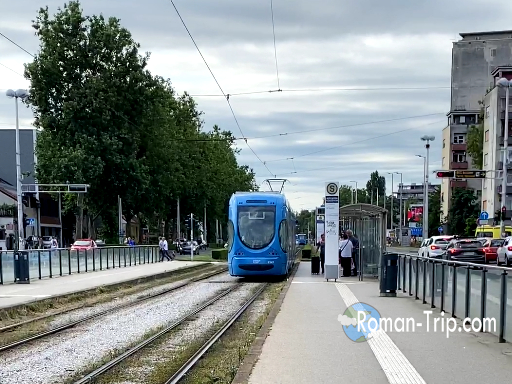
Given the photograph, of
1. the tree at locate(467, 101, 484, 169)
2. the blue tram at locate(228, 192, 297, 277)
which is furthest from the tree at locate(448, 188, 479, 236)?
the blue tram at locate(228, 192, 297, 277)

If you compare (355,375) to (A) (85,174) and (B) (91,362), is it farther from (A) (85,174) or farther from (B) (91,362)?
(A) (85,174)

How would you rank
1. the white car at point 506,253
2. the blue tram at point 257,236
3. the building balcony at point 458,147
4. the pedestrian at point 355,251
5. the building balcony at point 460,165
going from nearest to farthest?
1. the pedestrian at point 355,251
2. the blue tram at point 257,236
3. the white car at point 506,253
4. the building balcony at point 458,147
5. the building balcony at point 460,165

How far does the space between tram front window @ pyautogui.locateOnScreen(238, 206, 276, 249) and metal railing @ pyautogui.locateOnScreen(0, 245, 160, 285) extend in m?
7.39

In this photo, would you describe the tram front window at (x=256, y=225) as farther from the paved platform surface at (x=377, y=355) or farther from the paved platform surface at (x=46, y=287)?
the paved platform surface at (x=377, y=355)

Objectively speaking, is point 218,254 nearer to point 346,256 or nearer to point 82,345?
point 346,256

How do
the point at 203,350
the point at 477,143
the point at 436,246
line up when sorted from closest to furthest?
the point at 203,350
the point at 436,246
the point at 477,143

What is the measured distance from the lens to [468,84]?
95.6 metres

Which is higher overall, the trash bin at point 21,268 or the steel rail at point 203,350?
the steel rail at point 203,350

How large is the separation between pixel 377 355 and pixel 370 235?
16146mm

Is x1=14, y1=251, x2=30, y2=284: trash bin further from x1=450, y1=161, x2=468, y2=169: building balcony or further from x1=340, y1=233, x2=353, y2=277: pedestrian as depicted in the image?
x1=450, y1=161, x2=468, y2=169: building balcony

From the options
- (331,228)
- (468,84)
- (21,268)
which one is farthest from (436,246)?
(468,84)

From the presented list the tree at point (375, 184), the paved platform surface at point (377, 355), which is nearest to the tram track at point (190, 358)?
the paved platform surface at point (377, 355)

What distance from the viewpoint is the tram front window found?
1019 inches

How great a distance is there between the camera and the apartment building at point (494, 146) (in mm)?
67688
